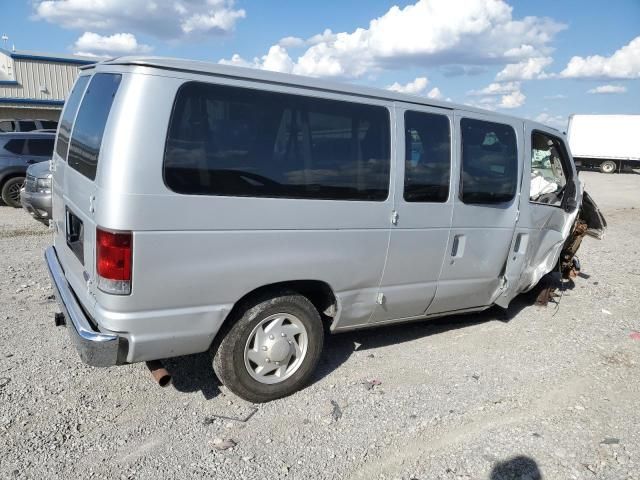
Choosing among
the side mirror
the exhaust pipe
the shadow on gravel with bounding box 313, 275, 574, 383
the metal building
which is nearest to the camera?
the exhaust pipe

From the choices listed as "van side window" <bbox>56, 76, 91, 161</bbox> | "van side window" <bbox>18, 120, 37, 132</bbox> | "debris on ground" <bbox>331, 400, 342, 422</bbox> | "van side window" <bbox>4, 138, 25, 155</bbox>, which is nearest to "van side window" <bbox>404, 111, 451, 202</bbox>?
"debris on ground" <bbox>331, 400, 342, 422</bbox>

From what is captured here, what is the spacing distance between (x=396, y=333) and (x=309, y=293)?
1506 millimetres

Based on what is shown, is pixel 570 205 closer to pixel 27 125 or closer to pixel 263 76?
pixel 263 76

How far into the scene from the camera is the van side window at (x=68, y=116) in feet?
12.6

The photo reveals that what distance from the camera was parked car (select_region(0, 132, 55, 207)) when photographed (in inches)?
420

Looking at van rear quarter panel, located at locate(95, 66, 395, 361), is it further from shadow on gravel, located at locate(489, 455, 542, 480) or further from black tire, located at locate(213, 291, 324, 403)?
shadow on gravel, located at locate(489, 455, 542, 480)

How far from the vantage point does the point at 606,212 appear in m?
15.4

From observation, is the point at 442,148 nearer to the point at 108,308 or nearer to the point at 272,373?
the point at 272,373

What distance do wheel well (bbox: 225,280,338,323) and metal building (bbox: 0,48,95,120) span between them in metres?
27.9

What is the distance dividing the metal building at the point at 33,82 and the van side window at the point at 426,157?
27777mm

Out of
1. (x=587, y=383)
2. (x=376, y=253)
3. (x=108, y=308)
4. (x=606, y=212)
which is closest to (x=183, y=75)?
(x=108, y=308)

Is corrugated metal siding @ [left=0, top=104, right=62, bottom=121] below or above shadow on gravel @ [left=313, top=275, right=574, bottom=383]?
below

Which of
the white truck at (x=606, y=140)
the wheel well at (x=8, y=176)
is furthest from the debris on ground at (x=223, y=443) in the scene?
the white truck at (x=606, y=140)

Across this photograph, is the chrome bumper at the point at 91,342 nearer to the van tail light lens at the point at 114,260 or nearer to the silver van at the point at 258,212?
the silver van at the point at 258,212
